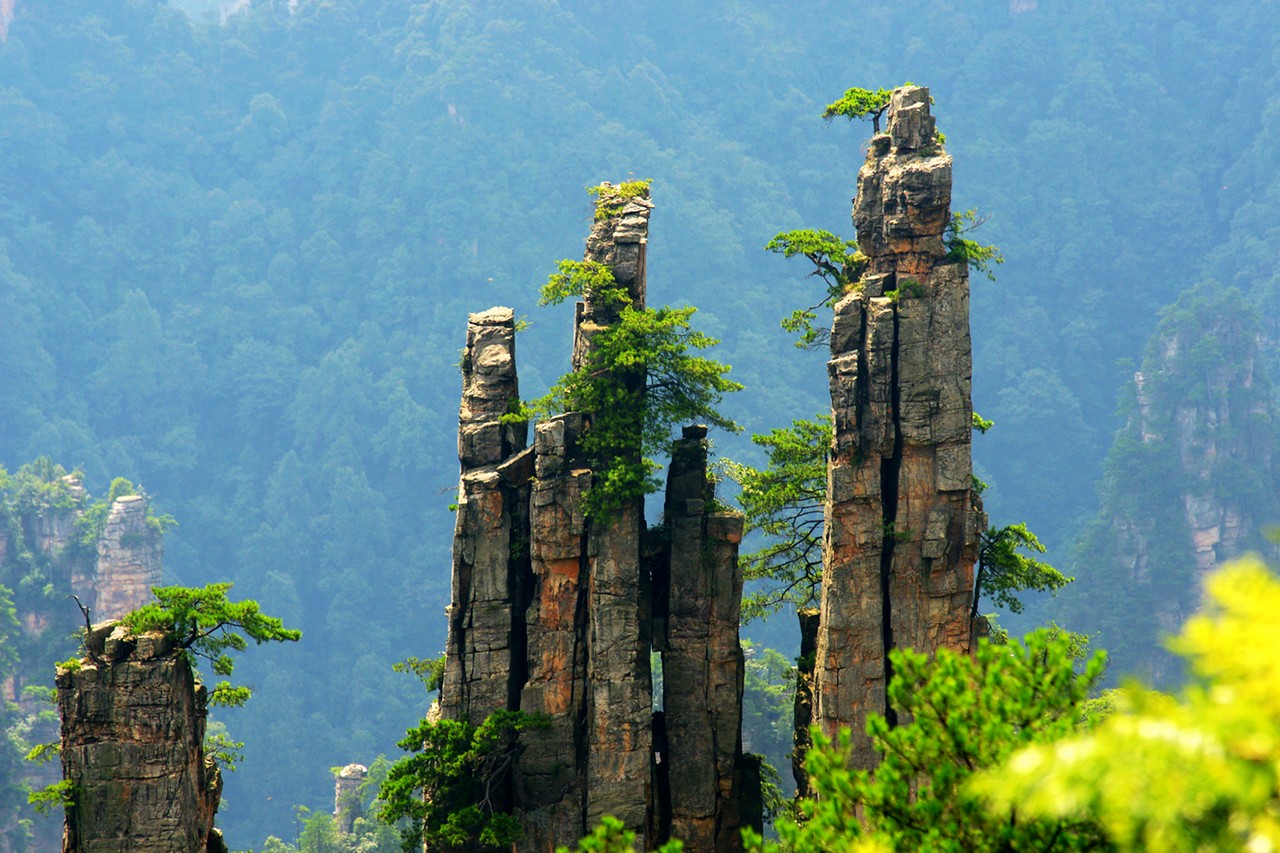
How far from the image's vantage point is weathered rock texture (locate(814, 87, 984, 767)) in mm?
31453

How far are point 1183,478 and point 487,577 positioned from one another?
84.5 m

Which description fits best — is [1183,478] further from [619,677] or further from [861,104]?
[619,677]

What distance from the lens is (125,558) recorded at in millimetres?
85188

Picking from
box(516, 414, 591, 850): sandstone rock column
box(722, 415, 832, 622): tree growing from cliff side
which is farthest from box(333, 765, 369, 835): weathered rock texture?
box(516, 414, 591, 850): sandstone rock column

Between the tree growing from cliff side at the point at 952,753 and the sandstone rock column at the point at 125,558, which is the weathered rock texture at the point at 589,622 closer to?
the tree growing from cliff side at the point at 952,753

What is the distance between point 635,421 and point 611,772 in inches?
289

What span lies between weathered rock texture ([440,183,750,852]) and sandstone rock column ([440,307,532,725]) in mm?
30

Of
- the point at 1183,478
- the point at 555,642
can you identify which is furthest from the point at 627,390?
the point at 1183,478

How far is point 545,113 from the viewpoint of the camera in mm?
161250

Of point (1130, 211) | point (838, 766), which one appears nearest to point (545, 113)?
point (1130, 211)

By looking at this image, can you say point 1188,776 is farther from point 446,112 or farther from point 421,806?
point 446,112

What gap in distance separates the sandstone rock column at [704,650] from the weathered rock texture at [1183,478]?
6996 cm

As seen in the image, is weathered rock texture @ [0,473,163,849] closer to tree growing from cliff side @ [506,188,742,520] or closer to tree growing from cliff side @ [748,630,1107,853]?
tree growing from cliff side @ [506,188,742,520]

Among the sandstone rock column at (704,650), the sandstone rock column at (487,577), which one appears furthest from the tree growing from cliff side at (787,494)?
the sandstone rock column at (487,577)
